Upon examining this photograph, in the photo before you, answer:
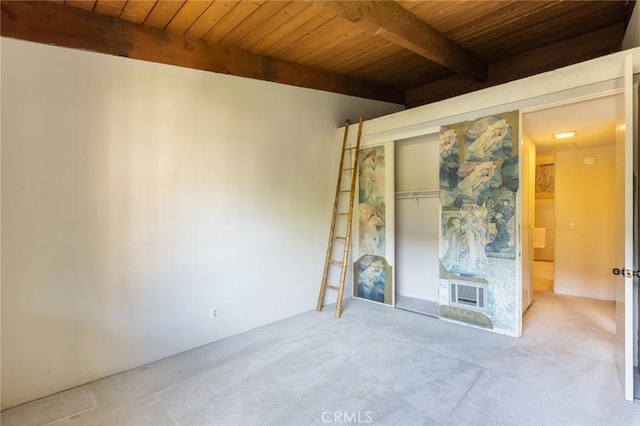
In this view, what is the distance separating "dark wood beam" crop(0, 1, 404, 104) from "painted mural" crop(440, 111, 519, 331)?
7.11ft

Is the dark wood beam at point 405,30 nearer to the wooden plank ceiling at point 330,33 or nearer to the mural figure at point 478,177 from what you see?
the wooden plank ceiling at point 330,33

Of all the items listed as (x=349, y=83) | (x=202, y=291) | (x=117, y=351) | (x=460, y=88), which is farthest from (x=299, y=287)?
(x=460, y=88)

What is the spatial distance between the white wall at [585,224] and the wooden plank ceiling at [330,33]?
6.06 feet

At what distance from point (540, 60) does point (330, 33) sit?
2.77 meters

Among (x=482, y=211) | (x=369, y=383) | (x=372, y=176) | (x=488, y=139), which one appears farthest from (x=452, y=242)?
(x=369, y=383)

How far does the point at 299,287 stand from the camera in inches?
168

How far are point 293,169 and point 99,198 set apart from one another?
7.01 ft

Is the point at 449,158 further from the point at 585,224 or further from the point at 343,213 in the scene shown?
the point at 585,224

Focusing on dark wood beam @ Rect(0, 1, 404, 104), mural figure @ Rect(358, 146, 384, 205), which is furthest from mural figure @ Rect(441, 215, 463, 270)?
dark wood beam @ Rect(0, 1, 404, 104)

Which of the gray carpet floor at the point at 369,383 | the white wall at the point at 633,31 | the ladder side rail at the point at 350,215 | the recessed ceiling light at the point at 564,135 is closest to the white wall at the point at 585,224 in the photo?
the recessed ceiling light at the point at 564,135

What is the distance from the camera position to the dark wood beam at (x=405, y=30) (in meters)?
2.62

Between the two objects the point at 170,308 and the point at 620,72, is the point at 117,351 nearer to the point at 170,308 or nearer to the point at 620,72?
the point at 170,308

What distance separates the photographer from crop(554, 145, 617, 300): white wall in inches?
187

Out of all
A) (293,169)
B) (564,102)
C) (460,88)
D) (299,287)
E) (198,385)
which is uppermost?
(460,88)
